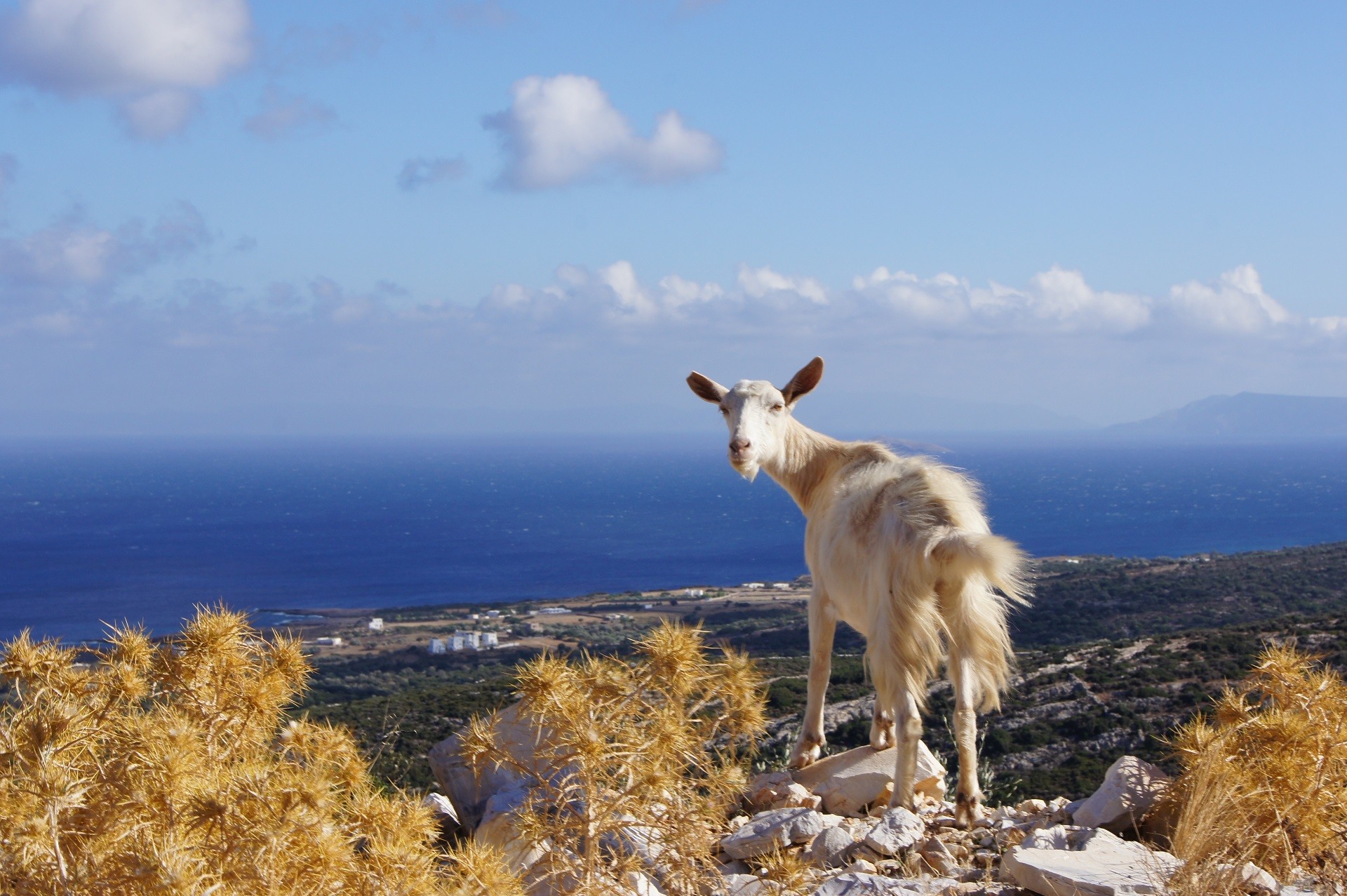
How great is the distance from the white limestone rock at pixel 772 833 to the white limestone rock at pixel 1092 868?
1158 mm

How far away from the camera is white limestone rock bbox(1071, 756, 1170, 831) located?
6172mm

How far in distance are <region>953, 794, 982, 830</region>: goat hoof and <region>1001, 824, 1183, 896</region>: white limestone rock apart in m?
1.00

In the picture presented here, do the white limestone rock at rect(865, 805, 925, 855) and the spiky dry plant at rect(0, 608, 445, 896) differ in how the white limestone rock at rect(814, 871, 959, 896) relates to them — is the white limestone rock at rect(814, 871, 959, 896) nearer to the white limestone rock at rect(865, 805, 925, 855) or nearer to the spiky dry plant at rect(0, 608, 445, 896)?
the white limestone rock at rect(865, 805, 925, 855)

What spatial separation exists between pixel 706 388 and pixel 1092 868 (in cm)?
516

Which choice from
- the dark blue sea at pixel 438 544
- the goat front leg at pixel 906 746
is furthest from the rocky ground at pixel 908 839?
the dark blue sea at pixel 438 544

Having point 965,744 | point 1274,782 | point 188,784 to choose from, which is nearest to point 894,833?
point 965,744

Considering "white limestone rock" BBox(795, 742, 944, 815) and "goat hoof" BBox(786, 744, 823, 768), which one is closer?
"white limestone rock" BBox(795, 742, 944, 815)

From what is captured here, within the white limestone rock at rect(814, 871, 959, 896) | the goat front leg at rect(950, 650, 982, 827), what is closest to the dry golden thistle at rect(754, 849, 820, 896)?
the white limestone rock at rect(814, 871, 959, 896)

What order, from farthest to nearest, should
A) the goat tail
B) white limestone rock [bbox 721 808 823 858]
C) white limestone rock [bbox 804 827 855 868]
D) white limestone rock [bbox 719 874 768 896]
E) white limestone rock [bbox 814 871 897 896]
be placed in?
the goat tail, white limestone rock [bbox 721 808 823 858], white limestone rock [bbox 804 827 855 868], white limestone rock [bbox 814 871 897 896], white limestone rock [bbox 719 874 768 896]

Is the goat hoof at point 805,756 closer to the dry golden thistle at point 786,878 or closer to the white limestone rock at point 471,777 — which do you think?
the white limestone rock at point 471,777

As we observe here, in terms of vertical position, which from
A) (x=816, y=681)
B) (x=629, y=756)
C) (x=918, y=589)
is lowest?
(x=816, y=681)

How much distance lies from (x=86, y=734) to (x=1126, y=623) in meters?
38.5

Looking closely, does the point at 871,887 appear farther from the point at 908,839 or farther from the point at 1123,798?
the point at 1123,798

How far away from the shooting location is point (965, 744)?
6582 millimetres
